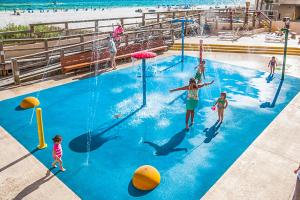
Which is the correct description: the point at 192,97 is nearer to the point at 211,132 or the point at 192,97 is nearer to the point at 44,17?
the point at 211,132

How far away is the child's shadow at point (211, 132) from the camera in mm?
9109

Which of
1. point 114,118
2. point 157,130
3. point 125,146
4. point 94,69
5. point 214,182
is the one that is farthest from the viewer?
point 94,69

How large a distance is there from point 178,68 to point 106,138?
357 inches

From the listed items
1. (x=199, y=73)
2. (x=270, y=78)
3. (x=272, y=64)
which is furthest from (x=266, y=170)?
(x=272, y=64)

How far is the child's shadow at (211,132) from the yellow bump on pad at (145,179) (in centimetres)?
267

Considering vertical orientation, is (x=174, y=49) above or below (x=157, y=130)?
above

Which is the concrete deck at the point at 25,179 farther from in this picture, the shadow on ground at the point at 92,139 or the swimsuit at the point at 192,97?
the swimsuit at the point at 192,97

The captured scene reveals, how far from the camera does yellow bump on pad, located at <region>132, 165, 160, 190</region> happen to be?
6.71m

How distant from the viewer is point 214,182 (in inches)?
276

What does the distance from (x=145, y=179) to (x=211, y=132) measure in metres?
3.58

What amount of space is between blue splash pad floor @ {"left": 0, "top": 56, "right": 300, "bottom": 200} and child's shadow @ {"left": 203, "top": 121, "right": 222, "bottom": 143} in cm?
3

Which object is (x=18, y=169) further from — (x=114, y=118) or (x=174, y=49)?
(x=174, y=49)

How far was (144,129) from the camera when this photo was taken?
9.79 metres

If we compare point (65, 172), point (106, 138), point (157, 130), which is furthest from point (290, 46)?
point (65, 172)
